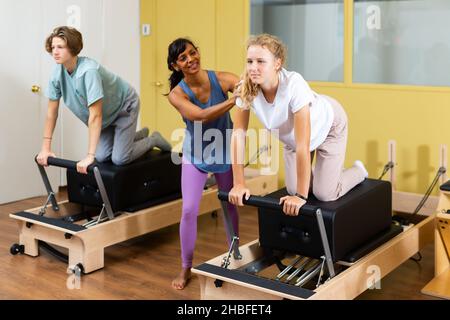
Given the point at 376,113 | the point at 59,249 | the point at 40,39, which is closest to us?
the point at 59,249

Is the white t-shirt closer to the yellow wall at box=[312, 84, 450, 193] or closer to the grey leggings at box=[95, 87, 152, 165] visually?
the grey leggings at box=[95, 87, 152, 165]

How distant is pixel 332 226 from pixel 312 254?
0.16 m

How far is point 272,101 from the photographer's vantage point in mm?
2676

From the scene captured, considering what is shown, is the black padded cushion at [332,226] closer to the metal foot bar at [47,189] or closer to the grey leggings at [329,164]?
the grey leggings at [329,164]

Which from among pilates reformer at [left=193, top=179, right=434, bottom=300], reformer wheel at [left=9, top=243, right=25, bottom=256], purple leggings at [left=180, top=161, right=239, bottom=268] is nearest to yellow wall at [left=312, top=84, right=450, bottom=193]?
pilates reformer at [left=193, top=179, right=434, bottom=300]

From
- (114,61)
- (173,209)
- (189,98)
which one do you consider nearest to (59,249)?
(173,209)

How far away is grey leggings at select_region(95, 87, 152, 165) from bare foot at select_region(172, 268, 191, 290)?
2.58 ft

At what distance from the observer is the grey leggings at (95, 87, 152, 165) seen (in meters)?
3.70

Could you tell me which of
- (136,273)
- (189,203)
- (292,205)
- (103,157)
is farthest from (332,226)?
(103,157)

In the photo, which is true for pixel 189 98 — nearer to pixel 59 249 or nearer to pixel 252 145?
pixel 59 249

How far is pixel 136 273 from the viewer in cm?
338

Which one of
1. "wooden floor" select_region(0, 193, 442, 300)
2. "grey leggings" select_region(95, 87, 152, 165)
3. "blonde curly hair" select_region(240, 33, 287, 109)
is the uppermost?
"blonde curly hair" select_region(240, 33, 287, 109)

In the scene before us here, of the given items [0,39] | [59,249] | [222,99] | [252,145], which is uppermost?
[0,39]

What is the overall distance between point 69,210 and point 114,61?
68.8 inches
